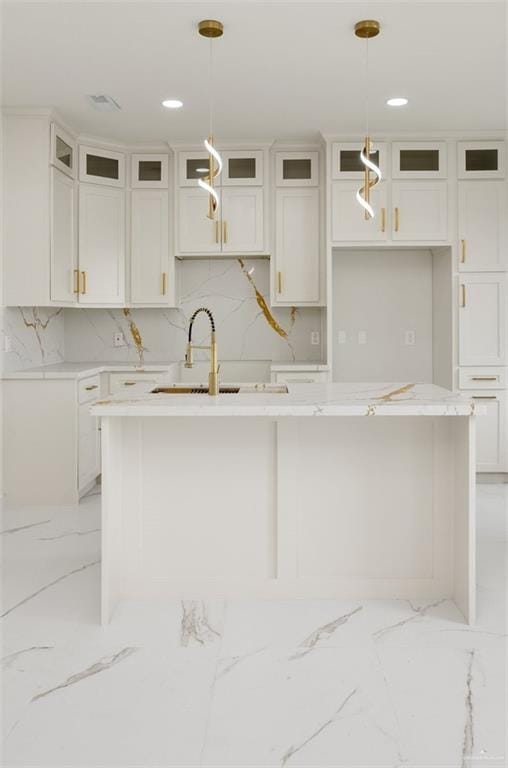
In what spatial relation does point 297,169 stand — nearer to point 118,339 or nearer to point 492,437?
point 118,339

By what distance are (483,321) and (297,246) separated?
57.9 inches

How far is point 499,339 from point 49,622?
3733 millimetres

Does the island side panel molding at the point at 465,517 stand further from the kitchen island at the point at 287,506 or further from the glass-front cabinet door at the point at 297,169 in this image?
the glass-front cabinet door at the point at 297,169

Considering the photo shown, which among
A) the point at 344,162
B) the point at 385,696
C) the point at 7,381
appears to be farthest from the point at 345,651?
the point at 344,162

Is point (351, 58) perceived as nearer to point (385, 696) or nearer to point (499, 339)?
point (499, 339)

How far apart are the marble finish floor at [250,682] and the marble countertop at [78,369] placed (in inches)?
62.8

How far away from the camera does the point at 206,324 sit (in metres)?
5.66

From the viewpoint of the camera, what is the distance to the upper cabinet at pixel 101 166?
5031 millimetres

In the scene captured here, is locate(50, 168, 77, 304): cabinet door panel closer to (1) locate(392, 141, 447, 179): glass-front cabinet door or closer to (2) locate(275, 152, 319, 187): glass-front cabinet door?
(2) locate(275, 152, 319, 187): glass-front cabinet door

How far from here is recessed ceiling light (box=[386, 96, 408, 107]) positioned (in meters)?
4.29

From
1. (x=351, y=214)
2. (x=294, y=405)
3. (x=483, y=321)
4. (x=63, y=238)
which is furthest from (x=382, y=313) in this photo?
(x=294, y=405)

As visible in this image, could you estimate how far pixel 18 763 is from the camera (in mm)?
1820

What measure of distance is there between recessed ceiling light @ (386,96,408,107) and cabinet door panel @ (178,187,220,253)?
1.51 metres

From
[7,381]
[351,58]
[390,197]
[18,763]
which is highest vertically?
[351,58]
